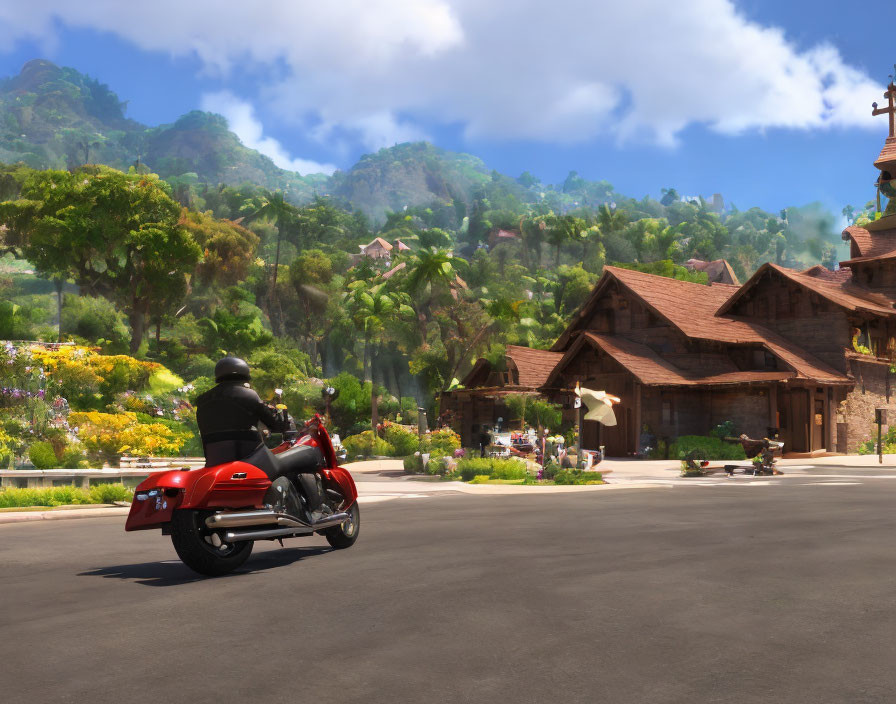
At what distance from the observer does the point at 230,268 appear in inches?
2862

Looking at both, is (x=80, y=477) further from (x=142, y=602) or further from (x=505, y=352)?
(x=505, y=352)

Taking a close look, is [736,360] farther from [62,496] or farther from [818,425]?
[62,496]

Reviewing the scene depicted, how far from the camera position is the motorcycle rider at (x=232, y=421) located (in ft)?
30.6

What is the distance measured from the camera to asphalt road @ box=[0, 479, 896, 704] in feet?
17.1

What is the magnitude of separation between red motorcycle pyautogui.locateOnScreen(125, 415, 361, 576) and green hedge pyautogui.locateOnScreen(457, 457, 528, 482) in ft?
55.0

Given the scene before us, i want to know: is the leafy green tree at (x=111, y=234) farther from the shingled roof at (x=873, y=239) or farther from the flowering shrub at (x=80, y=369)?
the shingled roof at (x=873, y=239)

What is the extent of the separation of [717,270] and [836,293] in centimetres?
7998

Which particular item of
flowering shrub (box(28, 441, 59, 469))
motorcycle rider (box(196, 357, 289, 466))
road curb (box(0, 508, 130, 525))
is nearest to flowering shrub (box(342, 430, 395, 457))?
flowering shrub (box(28, 441, 59, 469))

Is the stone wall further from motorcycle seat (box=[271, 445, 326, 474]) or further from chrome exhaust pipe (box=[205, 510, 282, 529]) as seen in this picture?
chrome exhaust pipe (box=[205, 510, 282, 529])

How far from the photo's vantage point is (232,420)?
30.8ft

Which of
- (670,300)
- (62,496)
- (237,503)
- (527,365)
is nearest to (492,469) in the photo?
(62,496)

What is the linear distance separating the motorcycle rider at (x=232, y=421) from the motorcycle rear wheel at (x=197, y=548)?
0.76 meters

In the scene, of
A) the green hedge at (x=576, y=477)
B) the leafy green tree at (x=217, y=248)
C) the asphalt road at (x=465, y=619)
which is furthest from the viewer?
the leafy green tree at (x=217, y=248)

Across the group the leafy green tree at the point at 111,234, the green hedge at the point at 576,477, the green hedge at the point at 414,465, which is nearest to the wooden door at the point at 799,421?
the green hedge at the point at 576,477
